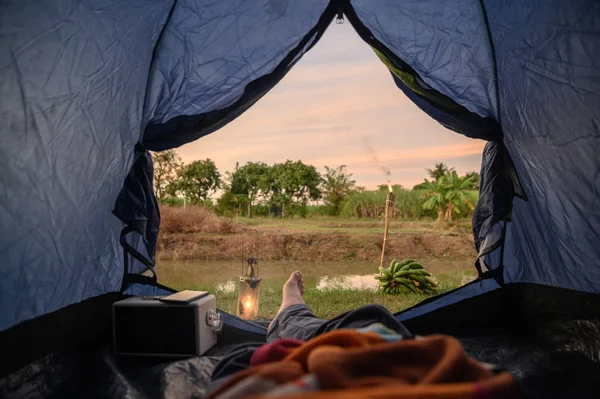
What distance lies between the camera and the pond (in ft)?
18.1

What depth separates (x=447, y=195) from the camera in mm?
8375

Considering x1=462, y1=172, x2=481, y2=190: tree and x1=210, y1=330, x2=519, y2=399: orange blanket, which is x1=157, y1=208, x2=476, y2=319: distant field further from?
x1=210, y1=330, x2=519, y2=399: orange blanket

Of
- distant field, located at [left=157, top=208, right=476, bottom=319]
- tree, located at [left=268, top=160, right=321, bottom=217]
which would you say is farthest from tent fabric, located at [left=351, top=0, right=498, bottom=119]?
tree, located at [left=268, top=160, right=321, bottom=217]

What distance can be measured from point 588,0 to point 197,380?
6.02 ft

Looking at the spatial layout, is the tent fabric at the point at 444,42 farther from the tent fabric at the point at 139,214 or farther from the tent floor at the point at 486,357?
the tent fabric at the point at 139,214

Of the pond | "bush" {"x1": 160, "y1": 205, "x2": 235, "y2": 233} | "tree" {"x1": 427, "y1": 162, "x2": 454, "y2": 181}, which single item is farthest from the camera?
"tree" {"x1": 427, "y1": 162, "x2": 454, "y2": 181}

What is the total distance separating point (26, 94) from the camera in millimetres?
1429

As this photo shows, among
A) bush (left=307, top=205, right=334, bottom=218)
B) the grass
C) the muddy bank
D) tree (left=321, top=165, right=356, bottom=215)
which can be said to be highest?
tree (left=321, top=165, right=356, bottom=215)

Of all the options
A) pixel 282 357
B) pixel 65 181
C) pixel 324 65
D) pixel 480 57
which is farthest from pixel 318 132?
pixel 282 357

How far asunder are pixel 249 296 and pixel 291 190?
618 cm

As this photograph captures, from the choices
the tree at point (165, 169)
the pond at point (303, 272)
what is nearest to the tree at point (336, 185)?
the pond at point (303, 272)

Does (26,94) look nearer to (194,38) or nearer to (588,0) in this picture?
(194,38)

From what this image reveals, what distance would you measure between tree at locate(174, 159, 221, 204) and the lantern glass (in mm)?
5970

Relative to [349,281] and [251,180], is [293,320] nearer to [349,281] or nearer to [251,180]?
[349,281]
